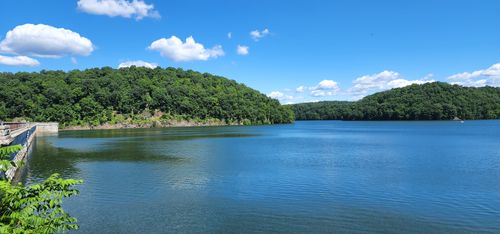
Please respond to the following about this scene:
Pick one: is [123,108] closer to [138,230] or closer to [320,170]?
[320,170]

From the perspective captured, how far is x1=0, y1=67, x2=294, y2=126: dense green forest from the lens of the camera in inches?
5748

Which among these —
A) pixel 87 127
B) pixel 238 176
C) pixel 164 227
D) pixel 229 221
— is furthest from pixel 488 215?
pixel 87 127

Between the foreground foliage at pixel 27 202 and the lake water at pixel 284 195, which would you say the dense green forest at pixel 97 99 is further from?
the foreground foliage at pixel 27 202

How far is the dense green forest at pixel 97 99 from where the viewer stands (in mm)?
146000

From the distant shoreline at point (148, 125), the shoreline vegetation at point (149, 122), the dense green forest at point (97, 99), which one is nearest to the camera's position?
the dense green forest at point (97, 99)

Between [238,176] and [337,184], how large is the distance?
7.60 m

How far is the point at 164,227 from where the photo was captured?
16.9 m

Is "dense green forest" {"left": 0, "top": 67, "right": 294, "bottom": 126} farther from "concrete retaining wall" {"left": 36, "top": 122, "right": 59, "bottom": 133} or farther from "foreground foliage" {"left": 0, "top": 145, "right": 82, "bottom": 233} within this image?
"foreground foliage" {"left": 0, "top": 145, "right": 82, "bottom": 233}

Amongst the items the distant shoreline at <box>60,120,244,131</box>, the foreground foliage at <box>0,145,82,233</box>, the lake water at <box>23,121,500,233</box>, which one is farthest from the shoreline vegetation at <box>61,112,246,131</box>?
the foreground foliage at <box>0,145,82,233</box>

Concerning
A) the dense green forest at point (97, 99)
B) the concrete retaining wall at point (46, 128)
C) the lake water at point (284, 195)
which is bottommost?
the lake water at point (284, 195)

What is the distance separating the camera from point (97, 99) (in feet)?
539

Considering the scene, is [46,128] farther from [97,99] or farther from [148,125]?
[148,125]

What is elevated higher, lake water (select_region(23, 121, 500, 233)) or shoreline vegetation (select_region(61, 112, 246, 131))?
shoreline vegetation (select_region(61, 112, 246, 131))

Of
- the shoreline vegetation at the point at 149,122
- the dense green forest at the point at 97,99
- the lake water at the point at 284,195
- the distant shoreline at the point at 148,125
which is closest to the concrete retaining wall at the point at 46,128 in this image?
the distant shoreline at the point at 148,125
